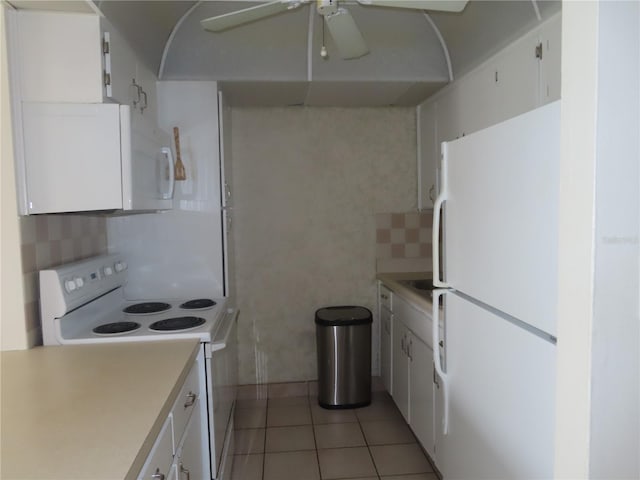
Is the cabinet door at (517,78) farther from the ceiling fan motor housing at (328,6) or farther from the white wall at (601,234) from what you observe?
the white wall at (601,234)

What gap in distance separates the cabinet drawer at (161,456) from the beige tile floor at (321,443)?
1.32 metres

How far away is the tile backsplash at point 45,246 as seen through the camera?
1814 millimetres

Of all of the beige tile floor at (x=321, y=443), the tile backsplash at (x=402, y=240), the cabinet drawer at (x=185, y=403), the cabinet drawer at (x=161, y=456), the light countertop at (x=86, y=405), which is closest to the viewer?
the light countertop at (x=86, y=405)

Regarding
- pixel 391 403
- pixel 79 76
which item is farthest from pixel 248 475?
pixel 79 76

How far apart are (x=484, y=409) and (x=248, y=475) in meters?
1.49

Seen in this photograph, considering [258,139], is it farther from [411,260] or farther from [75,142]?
[75,142]

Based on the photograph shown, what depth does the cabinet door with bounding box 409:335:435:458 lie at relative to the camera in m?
2.39

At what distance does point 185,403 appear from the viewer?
1648 millimetres

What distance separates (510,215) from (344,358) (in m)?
2.13

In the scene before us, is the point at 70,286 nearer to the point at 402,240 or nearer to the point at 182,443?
the point at 182,443

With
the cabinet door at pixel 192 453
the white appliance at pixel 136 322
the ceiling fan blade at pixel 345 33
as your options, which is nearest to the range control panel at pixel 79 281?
the white appliance at pixel 136 322

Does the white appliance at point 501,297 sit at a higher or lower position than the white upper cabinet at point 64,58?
lower

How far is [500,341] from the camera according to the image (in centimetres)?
144

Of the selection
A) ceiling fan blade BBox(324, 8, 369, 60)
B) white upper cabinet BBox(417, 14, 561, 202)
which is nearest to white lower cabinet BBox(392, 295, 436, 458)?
white upper cabinet BBox(417, 14, 561, 202)
